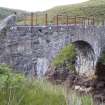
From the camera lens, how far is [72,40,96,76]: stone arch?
31253 mm

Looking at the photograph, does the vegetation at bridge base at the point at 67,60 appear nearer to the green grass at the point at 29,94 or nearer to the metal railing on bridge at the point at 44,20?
the metal railing on bridge at the point at 44,20

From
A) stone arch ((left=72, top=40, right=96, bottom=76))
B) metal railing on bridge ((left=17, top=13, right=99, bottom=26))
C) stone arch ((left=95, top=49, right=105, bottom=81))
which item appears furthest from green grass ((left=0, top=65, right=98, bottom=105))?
stone arch ((left=95, top=49, right=105, bottom=81))

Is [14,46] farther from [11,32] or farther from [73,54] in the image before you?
[73,54]

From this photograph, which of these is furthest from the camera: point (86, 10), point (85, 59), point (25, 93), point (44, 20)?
point (86, 10)

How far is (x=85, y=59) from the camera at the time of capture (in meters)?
34.1

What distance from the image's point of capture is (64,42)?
24.4 meters

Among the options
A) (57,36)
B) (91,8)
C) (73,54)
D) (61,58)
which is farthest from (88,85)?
(91,8)

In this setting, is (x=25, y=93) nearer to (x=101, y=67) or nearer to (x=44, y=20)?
(x=44, y=20)

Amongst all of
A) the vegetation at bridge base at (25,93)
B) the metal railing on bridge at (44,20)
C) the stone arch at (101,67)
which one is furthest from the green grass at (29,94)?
the stone arch at (101,67)

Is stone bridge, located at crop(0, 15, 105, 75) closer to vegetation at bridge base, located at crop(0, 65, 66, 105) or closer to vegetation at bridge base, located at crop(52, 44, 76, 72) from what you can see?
vegetation at bridge base, located at crop(0, 65, 66, 105)

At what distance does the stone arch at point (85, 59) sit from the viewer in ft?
103

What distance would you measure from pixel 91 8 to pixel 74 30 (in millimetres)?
31191

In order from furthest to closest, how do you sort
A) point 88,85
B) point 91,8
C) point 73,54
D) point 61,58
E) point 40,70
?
point 91,8, point 61,58, point 73,54, point 88,85, point 40,70

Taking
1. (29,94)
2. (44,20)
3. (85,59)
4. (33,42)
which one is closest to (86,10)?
(85,59)
